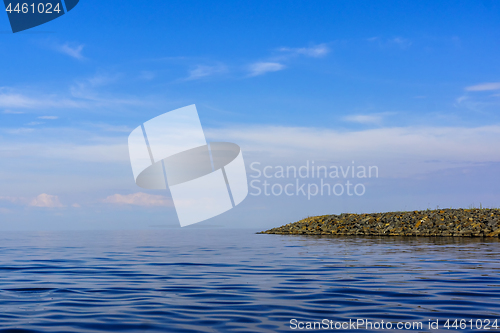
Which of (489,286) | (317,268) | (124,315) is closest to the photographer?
(124,315)

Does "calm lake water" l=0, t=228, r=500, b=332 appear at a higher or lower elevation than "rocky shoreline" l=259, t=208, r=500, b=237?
higher

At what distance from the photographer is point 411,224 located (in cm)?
3853

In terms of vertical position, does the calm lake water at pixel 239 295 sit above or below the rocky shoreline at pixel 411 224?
above

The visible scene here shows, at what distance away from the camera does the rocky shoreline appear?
34594mm

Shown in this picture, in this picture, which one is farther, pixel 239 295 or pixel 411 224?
pixel 411 224

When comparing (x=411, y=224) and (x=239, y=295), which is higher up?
(x=239, y=295)

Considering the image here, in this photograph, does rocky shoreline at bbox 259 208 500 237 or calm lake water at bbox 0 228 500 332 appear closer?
calm lake water at bbox 0 228 500 332

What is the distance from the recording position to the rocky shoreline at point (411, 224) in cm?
3459

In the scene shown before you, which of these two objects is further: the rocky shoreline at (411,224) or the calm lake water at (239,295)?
the rocky shoreline at (411,224)

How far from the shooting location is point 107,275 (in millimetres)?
13734

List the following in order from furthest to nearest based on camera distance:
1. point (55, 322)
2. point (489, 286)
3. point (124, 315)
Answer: point (489, 286), point (124, 315), point (55, 322)

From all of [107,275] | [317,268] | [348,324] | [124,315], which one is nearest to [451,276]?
[317,268]

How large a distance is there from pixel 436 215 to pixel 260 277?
103 ft

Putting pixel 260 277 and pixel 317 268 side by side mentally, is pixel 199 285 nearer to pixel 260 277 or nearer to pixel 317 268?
pixel 260 277
